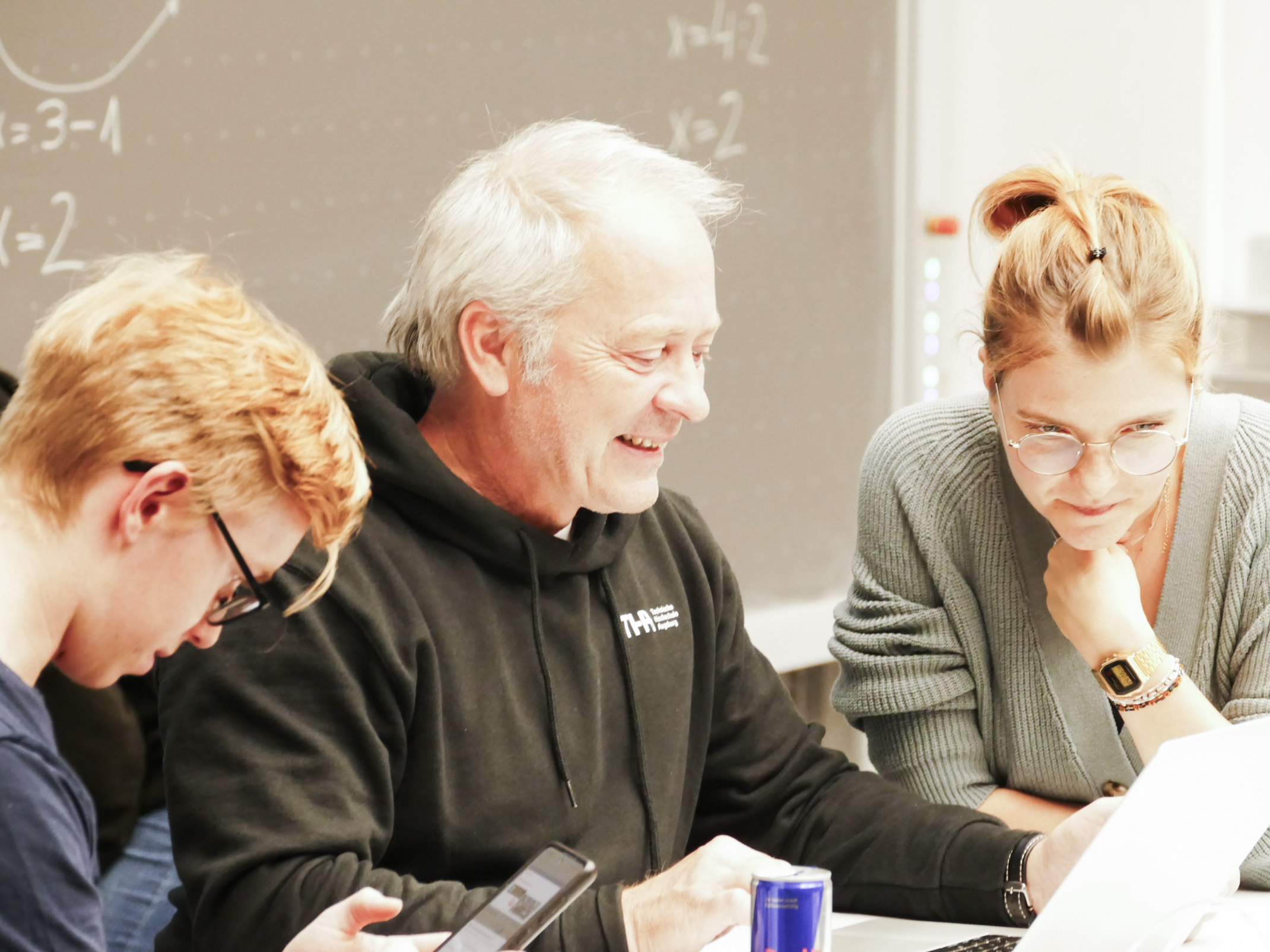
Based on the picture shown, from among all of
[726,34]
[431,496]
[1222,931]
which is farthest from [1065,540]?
[726,34]

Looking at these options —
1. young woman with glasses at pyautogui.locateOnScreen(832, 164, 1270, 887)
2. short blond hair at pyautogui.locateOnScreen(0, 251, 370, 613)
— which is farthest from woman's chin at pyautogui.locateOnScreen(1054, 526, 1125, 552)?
short blond hair at pyautogui.locateOnScreen(0, 251, 370, 613)

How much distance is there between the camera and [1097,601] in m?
1.55

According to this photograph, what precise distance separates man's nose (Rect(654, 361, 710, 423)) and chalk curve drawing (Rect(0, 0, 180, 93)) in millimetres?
769

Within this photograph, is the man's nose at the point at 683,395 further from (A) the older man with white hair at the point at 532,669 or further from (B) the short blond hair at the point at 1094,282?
(B) the short blond hair at the point at 1094,282

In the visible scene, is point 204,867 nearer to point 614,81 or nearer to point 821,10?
point 614,81

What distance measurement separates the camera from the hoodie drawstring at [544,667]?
142cm

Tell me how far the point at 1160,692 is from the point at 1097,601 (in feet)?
0.38

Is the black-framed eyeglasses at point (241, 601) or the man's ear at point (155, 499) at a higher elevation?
the man's ear at point (155, 499)

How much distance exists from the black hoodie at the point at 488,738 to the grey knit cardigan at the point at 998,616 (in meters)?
0.11

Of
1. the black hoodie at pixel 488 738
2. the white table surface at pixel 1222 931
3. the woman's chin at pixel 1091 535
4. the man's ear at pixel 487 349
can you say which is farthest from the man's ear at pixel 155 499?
the woman's chin at pixel 1091 535

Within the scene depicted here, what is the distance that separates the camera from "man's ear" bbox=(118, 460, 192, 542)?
96 cm

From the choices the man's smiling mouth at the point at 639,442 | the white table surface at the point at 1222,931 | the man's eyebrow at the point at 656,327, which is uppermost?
the man's eyebrow at the point at 656,327

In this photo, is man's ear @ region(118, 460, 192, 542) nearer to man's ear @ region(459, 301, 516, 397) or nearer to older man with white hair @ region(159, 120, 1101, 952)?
older man with white hair @ region(159, 120, 1101, 952)

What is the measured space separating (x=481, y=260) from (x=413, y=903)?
0.63m
